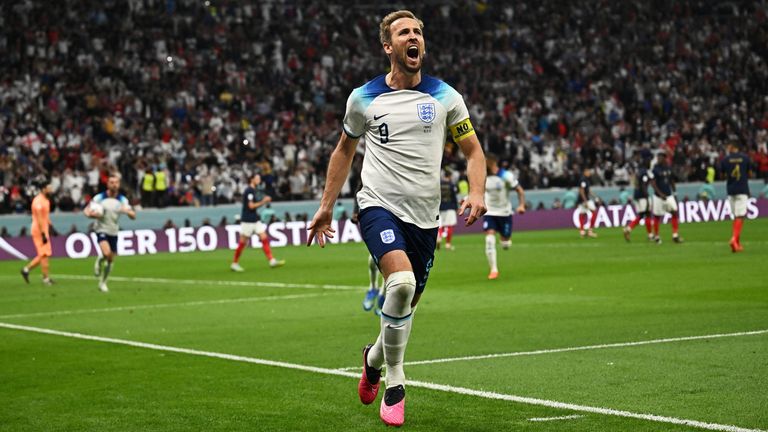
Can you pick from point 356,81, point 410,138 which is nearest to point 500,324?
point 410,138

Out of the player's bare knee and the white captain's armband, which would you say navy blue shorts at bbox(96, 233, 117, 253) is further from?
the player's bare knee

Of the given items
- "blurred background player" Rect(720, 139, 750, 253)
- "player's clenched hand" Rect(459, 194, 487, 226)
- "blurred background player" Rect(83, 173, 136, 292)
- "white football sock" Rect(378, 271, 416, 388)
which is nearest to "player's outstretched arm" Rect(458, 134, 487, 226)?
"player's clenched hand" Rect(459, 194, 487, 226)

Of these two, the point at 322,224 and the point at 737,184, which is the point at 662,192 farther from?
the point at 322,224

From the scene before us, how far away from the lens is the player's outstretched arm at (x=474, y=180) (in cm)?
812

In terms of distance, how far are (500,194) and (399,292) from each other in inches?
636

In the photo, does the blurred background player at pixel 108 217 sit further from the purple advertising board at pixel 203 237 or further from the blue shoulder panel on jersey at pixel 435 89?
the blue shoulder panel on jersey at pixel 435 89

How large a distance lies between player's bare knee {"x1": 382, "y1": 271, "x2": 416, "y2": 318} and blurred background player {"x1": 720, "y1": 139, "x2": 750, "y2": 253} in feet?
65.2

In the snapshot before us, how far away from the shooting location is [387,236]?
8.11 m

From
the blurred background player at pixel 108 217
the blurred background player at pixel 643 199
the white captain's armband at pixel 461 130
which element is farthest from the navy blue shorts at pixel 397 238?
the blurred background player at pixel 643 199

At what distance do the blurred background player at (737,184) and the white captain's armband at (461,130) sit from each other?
19408mm

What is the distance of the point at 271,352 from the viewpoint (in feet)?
42.0

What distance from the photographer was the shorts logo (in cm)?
810

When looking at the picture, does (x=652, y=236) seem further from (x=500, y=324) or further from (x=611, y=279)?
(x=500, y=324)

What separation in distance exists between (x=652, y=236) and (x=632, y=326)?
20.3 meters
